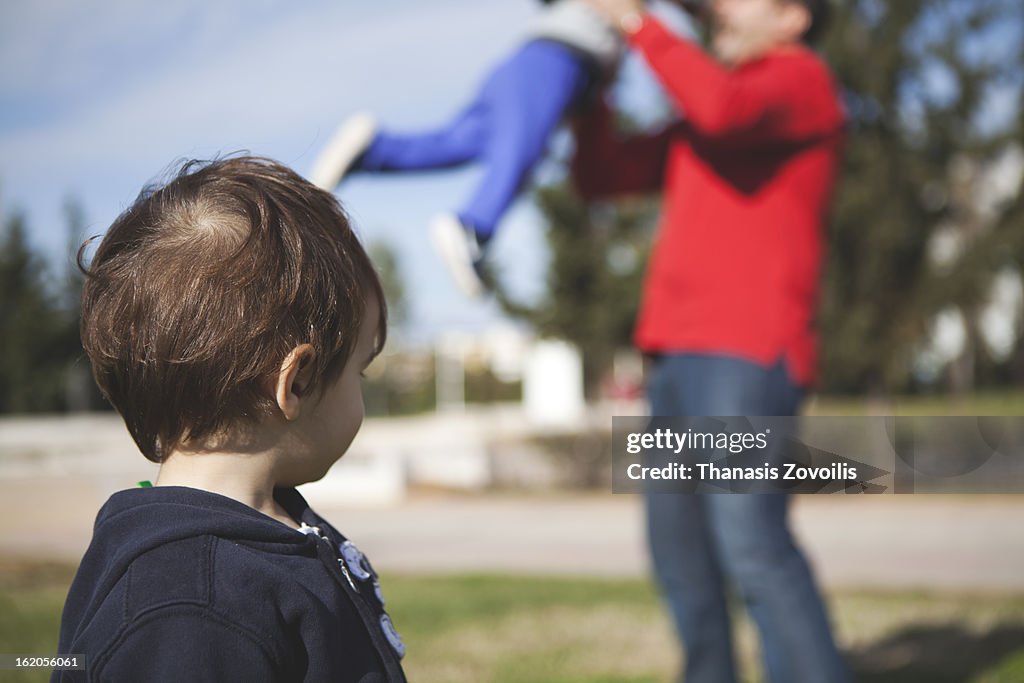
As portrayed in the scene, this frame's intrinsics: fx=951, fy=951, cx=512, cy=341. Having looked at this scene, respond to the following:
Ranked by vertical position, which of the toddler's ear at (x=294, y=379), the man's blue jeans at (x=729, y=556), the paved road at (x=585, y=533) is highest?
the toddler's ear at (x=294, y=379)

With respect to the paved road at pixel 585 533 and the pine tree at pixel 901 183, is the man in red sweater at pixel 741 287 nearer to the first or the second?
the paved road at pixel 585 533

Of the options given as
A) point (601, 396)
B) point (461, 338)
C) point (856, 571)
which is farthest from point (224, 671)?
point (461, 338)

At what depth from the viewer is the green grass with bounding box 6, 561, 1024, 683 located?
3289mm

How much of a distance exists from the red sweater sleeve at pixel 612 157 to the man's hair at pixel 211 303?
6.40 ft

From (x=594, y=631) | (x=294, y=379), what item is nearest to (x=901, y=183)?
(x=594, y=631)

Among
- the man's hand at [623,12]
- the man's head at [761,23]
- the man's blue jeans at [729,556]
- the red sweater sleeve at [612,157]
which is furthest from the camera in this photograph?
the red sweater sleeve at [612,157]

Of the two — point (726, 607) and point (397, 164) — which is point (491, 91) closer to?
point (397, 164)

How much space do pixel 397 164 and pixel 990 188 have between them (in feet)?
55.5

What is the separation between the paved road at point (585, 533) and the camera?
599cm

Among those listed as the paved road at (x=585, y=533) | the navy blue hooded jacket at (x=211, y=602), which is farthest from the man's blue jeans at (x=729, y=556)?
the paved road at (x=585, y=533)

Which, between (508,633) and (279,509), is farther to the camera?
(508,633)

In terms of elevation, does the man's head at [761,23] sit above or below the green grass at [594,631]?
above

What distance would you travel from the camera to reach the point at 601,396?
17.5 meters

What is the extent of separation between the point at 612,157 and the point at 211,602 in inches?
90.4
